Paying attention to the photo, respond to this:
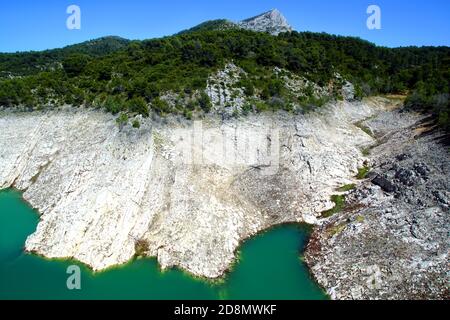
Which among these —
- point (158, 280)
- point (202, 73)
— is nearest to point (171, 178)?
point (158, 280)

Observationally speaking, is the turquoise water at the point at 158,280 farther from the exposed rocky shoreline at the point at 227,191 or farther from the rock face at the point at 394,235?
the rock face at the point at 394,235

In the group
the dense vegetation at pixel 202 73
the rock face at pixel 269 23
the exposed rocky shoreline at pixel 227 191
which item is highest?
the rock face at pixel 269 23

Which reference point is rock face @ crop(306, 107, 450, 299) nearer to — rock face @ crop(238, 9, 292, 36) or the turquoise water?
the turquoise water

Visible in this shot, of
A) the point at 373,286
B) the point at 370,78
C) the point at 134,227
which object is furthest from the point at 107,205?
the point at 370,78

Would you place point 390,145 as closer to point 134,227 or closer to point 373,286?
point 373,286

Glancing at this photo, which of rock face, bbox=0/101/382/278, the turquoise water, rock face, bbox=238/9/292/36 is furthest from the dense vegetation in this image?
rock face, bbox=238/9/292/36

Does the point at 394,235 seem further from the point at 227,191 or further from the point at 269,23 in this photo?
the point at 269,23

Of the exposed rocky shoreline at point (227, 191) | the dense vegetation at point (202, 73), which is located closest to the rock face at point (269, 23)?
the dense vegetation at point (202, 73)
